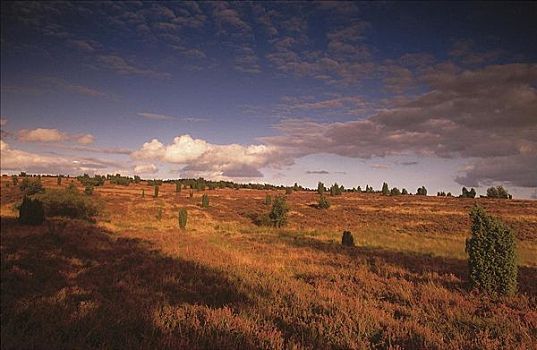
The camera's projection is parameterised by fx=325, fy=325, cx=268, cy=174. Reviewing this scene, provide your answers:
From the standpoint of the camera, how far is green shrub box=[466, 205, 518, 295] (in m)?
9.46

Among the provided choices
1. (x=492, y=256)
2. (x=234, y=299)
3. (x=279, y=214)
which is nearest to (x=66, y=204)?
(x=279, y=214)

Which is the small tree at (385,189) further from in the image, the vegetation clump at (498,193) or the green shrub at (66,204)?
the green shrub at (66,204)

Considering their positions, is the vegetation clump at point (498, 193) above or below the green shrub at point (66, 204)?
above

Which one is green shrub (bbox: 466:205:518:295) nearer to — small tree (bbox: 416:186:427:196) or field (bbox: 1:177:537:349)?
field (bbox: 1:177:537:349)

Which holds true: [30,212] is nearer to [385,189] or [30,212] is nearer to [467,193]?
[467,193]

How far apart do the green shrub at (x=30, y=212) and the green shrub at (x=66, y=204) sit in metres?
8.62

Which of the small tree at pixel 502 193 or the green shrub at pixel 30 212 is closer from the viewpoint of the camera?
the green shrub at pixel 30 212

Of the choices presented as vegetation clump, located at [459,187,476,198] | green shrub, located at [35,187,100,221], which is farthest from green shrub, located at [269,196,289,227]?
vegetation clump, located at [459,187,476,198]

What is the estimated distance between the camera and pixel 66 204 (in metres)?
25.2

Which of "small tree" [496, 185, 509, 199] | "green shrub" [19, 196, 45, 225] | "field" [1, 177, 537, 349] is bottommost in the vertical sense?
"field" [1, 177, 537, 349]

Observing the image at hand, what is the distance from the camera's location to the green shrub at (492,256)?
372 inches

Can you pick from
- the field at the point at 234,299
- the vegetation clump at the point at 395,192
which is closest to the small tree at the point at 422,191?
the vegetation clump at the point at 395,192

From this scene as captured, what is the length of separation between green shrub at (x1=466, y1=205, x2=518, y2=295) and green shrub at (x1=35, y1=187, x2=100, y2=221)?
2555cm

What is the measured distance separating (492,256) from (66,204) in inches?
1071
